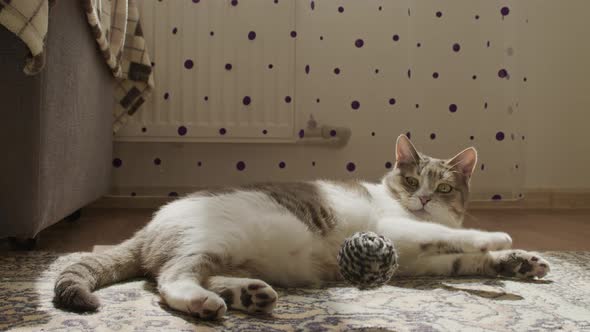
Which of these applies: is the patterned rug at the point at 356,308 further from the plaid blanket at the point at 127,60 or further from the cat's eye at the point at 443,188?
the plaid blanket at the point at 127,60

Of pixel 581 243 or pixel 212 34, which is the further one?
pixel 212 34

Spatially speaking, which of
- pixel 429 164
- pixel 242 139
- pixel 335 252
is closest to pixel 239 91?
pixel 242 139

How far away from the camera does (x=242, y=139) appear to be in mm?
2658

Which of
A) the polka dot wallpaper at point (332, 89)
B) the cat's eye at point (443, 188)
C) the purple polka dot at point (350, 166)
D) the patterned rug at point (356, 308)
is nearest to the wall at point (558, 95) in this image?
the polka dot wallpaper at point (332, 89)

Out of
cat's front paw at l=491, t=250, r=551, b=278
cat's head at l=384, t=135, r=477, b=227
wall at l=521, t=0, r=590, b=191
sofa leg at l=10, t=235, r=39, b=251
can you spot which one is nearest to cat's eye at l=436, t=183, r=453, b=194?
cat's head at l=384, t=135, r=477, b=227

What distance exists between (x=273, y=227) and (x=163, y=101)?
1538mm

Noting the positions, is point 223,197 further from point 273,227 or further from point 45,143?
point 45,143

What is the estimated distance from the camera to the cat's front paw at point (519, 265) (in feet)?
4.37

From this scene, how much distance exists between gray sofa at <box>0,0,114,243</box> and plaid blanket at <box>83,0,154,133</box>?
0.83 ft

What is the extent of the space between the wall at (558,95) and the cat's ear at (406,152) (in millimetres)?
1541

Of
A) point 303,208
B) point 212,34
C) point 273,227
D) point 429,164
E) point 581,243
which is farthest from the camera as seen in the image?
point 212,34

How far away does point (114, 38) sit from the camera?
2.06m

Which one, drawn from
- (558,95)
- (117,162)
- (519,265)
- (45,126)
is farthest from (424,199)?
(558,95)

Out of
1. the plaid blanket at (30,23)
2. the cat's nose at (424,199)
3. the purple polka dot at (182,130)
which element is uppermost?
the plaid blanket at (30,23)
